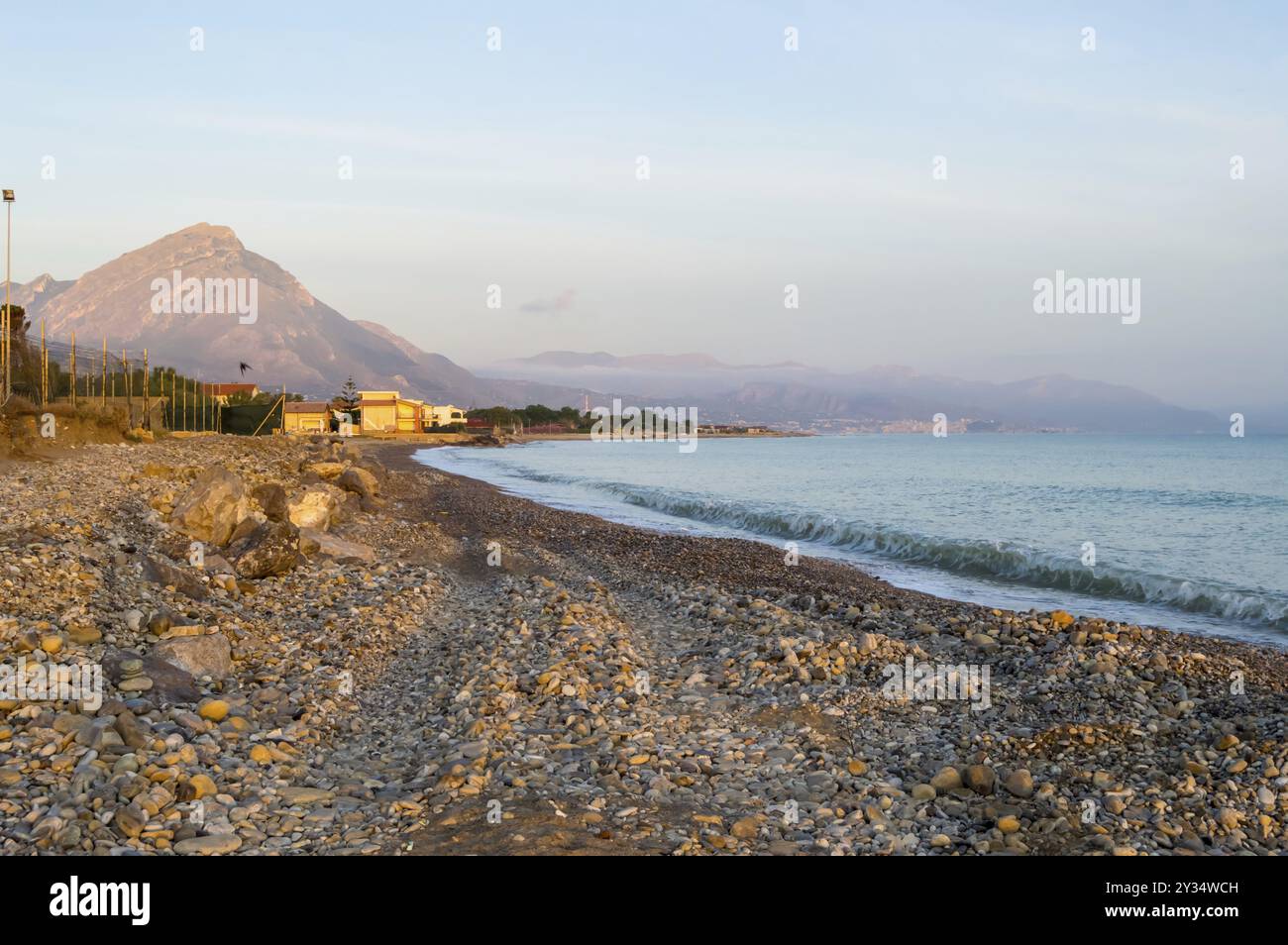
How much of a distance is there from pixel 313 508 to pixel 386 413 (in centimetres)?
12806

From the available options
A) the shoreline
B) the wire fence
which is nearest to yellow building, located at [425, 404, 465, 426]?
the wire fence

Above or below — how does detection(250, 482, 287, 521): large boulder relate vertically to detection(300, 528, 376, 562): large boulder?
above

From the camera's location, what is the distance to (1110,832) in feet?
20.9

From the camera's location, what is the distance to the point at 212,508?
50.8ft

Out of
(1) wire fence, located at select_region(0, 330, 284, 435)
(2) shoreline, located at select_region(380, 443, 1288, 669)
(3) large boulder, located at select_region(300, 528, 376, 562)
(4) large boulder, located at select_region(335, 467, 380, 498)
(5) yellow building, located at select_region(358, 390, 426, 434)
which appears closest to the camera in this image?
(2) shoreline, located at select_region(380, 443, 1288, 669)

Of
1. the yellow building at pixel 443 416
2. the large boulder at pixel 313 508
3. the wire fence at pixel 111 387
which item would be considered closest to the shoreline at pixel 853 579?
the large boulder at pixel 313 508

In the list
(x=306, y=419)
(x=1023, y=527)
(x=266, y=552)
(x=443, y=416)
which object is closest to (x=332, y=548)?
(x=266, y=552)

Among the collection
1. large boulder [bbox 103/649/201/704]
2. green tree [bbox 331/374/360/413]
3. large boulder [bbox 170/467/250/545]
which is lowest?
large boulder [bbox 103/649/201/704]

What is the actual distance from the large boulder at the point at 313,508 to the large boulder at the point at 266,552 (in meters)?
3.98

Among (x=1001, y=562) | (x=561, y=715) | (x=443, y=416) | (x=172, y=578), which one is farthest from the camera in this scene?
(x=443, y=416)

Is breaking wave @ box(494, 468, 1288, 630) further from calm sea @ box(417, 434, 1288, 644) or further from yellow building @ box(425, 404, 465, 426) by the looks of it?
yellow building @ box(425, 404, 465, 426)

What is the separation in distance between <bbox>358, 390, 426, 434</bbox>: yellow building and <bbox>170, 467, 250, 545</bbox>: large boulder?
119m

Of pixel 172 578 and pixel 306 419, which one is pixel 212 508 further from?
pixel 306 419

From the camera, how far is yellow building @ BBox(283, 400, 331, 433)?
108 m
